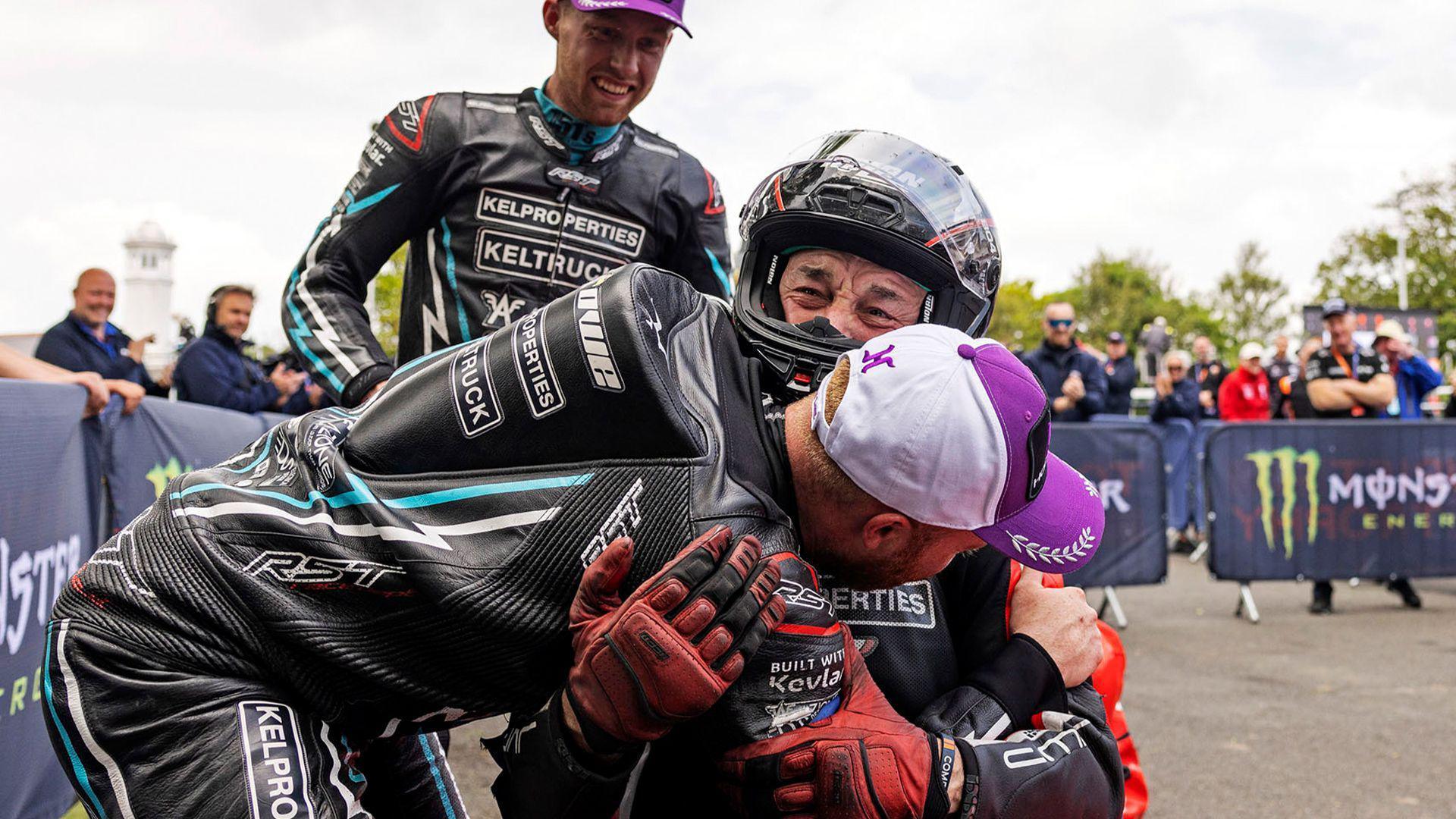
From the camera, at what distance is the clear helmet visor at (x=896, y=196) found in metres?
2.15

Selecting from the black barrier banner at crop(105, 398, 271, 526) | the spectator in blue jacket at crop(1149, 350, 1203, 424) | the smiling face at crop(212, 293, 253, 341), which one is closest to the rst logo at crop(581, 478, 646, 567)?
the black barrier banner at crop(105, 398, 271, 526)

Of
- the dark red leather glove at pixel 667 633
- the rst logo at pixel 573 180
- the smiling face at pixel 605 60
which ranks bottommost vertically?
the dark red leather glove at pixel 667 633

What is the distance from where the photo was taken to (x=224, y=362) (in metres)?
7.61

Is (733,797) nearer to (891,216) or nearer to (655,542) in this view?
(655,542)

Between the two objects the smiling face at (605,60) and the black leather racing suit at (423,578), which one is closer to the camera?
the black leather racing suit at (423,578)

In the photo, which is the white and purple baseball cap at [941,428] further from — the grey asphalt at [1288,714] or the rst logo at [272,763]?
the grey asphalt at [1288,714]

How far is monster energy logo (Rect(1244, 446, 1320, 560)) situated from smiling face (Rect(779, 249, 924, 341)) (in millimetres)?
7136

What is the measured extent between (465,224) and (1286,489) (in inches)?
289

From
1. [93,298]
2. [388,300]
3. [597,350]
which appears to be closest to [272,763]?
[597,350]

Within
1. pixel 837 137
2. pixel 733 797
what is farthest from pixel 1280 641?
pixel 733 797

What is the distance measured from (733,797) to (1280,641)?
6.88m

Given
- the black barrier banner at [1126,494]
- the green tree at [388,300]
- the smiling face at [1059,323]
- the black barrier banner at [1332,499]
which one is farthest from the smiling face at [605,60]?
the green tree at [388,300]

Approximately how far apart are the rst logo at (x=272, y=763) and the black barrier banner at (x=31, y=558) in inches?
83.6

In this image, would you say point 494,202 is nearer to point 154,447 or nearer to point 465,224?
point 465,224
